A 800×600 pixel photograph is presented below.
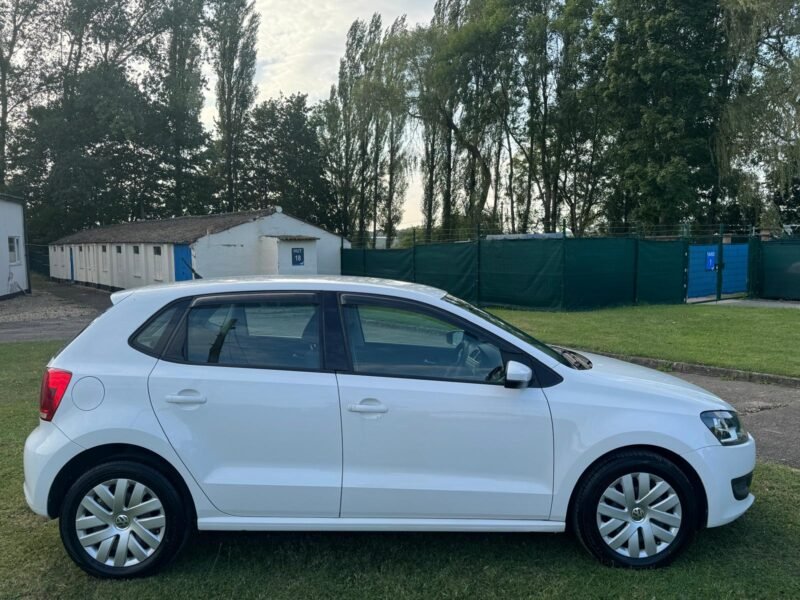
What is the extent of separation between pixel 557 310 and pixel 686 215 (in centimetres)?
1740

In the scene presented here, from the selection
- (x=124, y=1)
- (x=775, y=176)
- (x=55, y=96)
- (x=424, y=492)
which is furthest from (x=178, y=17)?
(x=424, y=492)

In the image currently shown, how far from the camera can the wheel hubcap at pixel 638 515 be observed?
11.3 ft

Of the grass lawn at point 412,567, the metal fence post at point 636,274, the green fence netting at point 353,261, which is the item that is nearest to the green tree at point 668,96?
the metal fence post at point 636,274

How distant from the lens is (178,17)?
4281 cm

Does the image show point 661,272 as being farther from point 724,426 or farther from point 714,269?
point 724,426

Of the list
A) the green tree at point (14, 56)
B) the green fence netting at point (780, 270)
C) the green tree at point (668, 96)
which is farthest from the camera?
the green tree at point (14, 56)

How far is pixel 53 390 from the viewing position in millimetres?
3420

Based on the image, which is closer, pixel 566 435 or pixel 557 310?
pixel 566 435

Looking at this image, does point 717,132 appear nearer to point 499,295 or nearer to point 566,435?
point 499,295

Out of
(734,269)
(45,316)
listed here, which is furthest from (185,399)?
(734,269)

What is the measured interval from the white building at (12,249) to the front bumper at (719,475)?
86.0ft

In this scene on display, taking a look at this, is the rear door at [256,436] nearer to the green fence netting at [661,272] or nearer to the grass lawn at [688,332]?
the grass lawn at [688,332]

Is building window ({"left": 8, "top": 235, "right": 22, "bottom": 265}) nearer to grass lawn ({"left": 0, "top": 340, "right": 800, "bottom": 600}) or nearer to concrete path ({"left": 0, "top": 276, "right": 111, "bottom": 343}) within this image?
concrete path ({"left": 0, "top": 276, "right": 111, "bottom": 343})

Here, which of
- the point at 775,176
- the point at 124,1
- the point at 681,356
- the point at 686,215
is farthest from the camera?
the point at 124,1
